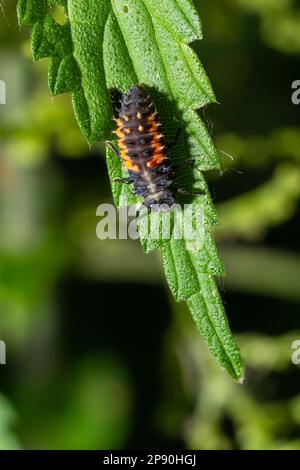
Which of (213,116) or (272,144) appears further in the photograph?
(213,116)

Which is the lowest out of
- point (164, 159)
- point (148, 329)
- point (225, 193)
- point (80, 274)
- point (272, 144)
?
point (148, 329)

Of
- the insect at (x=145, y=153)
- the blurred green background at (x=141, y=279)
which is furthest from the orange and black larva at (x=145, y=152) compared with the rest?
the blurred green background at (x=141, y=279)

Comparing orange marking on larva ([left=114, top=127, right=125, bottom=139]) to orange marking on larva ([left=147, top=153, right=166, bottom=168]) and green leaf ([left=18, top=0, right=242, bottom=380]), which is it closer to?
green leaf ([left=18, top=0, right=242, bottom=380])

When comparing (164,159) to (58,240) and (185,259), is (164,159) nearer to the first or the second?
(185,259)

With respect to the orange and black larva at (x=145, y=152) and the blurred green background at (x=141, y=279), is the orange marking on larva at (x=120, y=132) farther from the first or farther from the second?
the blurred green background at (x=141, y=279)
